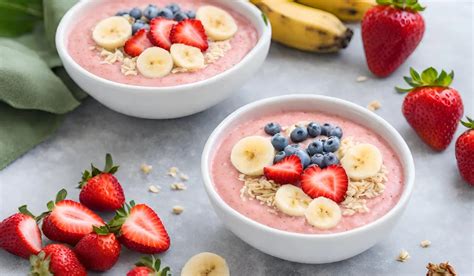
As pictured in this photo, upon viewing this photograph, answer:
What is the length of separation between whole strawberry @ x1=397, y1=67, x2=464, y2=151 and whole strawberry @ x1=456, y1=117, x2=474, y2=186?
113mm

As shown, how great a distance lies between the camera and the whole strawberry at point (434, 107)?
9.55 ft

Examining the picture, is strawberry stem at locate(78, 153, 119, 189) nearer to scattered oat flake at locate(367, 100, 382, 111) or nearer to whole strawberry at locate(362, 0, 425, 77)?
scattered oat flake at locate(367, 100, 382, 111)

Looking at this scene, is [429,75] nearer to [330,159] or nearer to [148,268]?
[330,159]

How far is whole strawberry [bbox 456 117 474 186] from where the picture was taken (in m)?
2.78

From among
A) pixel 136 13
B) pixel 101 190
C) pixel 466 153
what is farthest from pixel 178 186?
pixel 466 153

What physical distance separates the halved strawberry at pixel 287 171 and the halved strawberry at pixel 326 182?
0.02 m

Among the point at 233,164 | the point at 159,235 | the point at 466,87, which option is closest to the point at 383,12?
the point at 466,87

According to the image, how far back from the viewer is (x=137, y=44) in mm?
2973

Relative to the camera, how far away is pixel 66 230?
2510 millimetres

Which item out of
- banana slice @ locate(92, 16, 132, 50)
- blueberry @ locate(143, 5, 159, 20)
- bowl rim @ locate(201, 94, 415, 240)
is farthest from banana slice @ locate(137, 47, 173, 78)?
bowl rim @ locate(201, 94, 415, 240)

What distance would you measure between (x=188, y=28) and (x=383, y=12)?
77cm

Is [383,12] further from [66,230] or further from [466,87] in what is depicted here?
[66,230]

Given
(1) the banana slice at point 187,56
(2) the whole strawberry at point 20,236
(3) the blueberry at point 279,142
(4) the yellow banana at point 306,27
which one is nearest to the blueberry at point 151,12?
(1) the banana slice at point 187,56

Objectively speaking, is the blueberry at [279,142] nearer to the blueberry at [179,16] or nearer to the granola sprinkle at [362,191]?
the granola sprinkle at [362,191]
